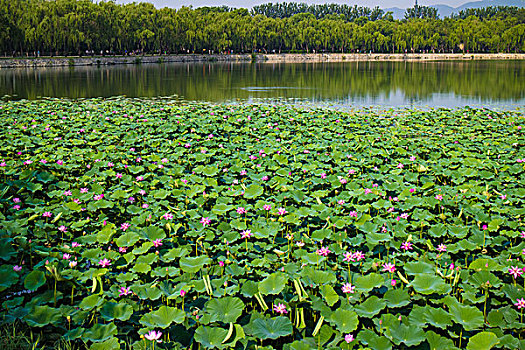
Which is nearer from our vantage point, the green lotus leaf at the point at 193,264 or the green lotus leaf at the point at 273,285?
the green lotus leaf at the point at 273,285

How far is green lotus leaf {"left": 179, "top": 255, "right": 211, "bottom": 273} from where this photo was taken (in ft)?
8.04

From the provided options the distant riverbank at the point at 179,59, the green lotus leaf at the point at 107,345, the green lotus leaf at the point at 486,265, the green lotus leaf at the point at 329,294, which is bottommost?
the green lotus leaf at the point at 107,345

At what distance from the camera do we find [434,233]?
3025 millimetres

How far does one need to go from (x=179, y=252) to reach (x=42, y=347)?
2.95 ft

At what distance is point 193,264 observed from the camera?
8.26 feet

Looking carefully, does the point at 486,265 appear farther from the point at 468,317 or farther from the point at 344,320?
the point at 344,320

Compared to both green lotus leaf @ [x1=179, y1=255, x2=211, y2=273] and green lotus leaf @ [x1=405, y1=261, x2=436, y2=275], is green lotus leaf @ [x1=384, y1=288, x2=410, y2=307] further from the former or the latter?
green lotus leaf @ [x1=179, y1=255, x2=211, y2=273]

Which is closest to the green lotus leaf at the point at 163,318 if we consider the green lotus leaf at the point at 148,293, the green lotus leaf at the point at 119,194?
the green lotus leaf at the point at 148,293

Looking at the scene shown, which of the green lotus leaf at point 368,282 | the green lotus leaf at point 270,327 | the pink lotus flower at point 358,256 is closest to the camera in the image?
the green lotus leaf at point 270,327

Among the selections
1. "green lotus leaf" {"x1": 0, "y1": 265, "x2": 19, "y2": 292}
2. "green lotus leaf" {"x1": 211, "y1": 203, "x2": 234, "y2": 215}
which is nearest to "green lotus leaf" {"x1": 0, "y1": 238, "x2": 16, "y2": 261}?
"green lotus leaf" {"x1": 0, "y1": 265, "x2": 19, "y2": 292}

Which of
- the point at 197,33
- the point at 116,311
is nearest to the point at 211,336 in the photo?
the point at 116,311

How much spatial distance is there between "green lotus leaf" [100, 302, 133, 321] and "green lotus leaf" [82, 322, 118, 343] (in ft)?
0.20

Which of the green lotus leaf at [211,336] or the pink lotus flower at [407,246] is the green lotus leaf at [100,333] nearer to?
the green lotus leaf at [211,336]

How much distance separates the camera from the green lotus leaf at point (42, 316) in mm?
2009
